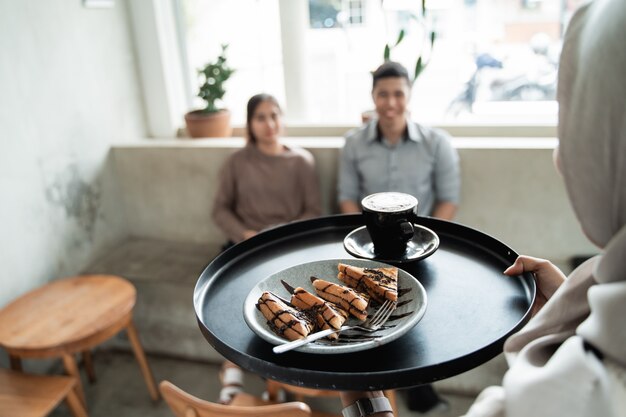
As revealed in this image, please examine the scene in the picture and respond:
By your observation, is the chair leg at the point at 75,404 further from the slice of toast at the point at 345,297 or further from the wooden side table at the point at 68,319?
the slice of toast at the point at 345,297

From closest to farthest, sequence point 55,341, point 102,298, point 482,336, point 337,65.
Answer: point 482,336, point 55,341, point 102,298, point 337,65

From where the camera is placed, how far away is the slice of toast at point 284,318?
78cm

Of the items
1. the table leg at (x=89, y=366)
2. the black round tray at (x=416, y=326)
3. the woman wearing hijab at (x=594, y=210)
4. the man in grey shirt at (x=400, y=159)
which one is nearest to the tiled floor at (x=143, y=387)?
the table leg at (x=89, y=366)

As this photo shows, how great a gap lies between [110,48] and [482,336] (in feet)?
8.41

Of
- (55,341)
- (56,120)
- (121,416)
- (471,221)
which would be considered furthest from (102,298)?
(471,221)

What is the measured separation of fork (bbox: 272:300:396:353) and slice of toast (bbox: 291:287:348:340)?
0.5 inches

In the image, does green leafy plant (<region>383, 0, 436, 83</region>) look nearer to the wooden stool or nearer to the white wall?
the white wall

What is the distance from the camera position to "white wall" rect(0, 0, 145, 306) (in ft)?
7.13

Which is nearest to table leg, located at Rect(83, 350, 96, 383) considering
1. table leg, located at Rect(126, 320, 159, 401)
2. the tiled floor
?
the tiled floor

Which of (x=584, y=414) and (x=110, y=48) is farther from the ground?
(x=110, y=48)

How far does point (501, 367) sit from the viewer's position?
208 centimetres

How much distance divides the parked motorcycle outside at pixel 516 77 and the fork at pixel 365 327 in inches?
83.2

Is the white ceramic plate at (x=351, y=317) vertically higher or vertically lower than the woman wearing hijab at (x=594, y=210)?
lower

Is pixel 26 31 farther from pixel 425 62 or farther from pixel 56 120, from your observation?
pixel 425 62
